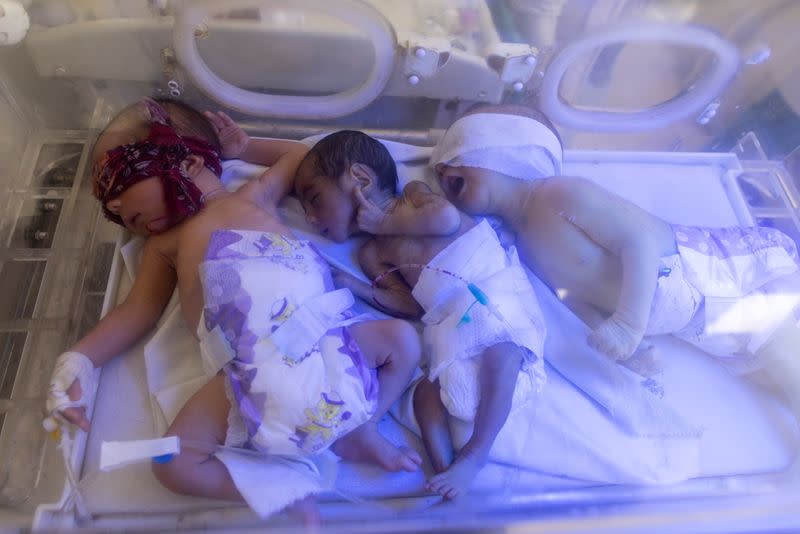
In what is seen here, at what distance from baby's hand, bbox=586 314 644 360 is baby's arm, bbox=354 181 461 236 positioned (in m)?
0.36

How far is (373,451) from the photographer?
1.00 metres

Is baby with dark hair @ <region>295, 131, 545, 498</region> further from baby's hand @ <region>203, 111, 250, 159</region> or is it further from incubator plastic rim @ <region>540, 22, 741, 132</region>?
incubator plastic rim @ <region>540, 22, 741, 132</region>

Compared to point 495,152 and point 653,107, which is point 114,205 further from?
point 653,107

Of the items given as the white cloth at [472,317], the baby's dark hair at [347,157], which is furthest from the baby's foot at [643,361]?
the baby's dark hair at [347,157]

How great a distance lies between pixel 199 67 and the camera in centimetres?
132

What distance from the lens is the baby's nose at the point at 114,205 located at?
111 cm

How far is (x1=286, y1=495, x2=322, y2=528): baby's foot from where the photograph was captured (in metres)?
0.87

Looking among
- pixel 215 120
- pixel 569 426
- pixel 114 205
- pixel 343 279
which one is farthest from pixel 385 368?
pixel 215 120

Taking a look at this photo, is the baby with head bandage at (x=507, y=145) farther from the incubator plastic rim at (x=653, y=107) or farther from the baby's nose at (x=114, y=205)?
the baby's nose at (x=114, y=205)

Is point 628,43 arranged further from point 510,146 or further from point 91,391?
point 91,391

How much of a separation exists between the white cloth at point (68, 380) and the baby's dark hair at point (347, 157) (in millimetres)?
573

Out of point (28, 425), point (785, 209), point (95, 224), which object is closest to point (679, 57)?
point (785, 209)

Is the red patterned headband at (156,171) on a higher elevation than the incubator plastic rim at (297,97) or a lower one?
lower

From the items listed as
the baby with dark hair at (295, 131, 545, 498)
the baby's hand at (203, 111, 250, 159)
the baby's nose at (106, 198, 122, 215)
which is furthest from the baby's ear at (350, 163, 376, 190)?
the baby's nose at (106, 198, 122, 215)
